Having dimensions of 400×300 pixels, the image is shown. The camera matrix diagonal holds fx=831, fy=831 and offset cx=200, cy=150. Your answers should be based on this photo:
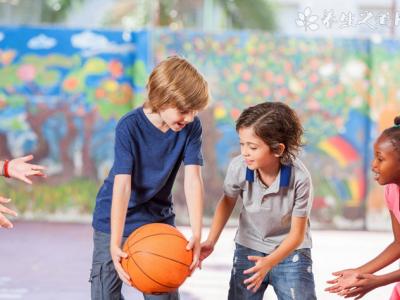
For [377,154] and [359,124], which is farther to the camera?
[359,124]

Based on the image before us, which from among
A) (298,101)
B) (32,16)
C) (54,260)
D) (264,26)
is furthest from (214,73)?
(32,16)

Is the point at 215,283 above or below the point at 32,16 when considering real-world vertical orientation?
below

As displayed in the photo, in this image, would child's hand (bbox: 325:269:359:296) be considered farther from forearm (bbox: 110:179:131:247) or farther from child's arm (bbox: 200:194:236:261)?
forearm (bbox: 110:179:131:247)

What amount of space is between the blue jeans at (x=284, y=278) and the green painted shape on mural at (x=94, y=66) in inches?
226

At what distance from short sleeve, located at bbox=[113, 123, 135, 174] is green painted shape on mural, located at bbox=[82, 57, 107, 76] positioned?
5.59 meters

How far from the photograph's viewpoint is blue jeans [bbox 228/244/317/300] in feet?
12.6

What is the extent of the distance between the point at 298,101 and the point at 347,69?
2.18ft

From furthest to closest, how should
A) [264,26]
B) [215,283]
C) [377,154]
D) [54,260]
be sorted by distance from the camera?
[264,26]
[54,260]
[215,283]
[377,154]

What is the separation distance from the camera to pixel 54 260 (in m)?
7.17

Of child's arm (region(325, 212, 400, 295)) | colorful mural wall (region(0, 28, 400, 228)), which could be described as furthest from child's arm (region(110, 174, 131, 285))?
colorful mural wall (region(0, 28, 400, 228))

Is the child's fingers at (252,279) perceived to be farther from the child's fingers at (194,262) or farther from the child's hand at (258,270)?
the child's fingers at (194,262)

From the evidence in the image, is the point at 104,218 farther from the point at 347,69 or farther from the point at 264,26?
the point at 264,26

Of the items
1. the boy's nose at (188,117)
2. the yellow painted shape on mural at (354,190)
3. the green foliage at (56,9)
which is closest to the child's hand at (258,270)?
the boy's nose at (188,117)

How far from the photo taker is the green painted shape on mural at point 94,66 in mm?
9406
